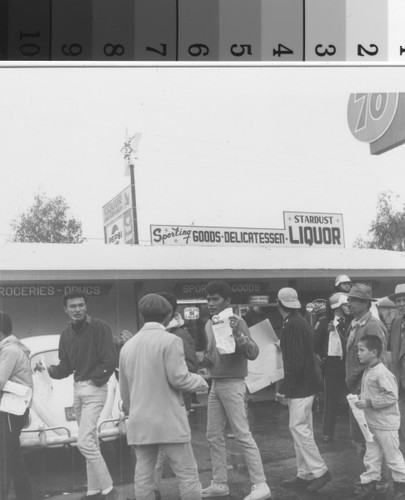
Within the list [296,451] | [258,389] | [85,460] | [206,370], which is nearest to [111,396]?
[85,460]

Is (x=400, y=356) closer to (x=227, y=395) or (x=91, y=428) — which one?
(x=227, y=395)

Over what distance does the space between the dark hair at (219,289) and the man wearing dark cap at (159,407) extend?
786mm

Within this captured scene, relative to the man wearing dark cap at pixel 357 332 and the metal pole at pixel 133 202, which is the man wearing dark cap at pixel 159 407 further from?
the man wearing dark cap at pixel 357 332

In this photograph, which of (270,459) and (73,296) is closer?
(73,296)

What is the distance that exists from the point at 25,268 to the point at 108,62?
167 centimetres

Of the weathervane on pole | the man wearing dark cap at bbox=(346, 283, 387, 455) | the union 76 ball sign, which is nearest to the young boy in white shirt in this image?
the man wearing dark cap at bbox=(346, 283, 387, 455)

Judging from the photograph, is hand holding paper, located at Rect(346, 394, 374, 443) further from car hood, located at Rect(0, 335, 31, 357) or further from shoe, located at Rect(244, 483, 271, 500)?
car hood, located at Rect(0, 335, 31, 357)

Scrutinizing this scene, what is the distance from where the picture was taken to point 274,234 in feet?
14.6

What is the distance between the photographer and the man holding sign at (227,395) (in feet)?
12.9

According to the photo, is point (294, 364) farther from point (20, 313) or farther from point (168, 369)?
point (20, 313)

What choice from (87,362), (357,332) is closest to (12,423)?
(87,362)

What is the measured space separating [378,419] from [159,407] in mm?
1668

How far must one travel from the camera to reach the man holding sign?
3.92m

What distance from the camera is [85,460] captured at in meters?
4.01
